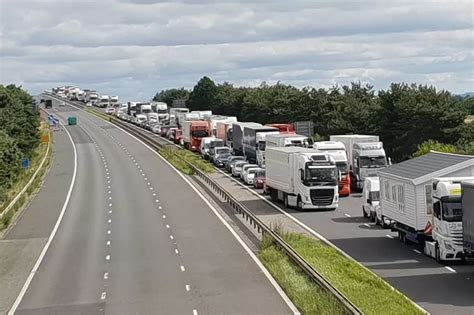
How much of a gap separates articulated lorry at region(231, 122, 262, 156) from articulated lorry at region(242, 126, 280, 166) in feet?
5.59

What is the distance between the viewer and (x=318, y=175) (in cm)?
4488

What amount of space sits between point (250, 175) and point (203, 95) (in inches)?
4044

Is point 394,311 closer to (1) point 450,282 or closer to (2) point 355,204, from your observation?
(1) point 450,282

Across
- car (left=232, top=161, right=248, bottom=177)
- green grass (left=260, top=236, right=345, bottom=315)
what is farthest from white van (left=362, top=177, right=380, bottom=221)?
car (left=232, top=161, right=248, bottom=177)

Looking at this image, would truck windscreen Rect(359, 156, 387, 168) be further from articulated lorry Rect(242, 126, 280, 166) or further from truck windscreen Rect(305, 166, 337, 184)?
articulated lorry Rect(242, 126, 280, 166)

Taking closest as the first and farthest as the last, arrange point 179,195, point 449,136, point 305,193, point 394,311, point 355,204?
point 394,311 → point 305,193 → point 355,204 → point 179,195 → point 449,136

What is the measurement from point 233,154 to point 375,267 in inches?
1991

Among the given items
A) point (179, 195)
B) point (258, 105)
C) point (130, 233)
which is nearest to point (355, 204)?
point (179, 195)

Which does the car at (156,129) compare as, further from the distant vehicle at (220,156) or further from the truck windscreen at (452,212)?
the truck windscreen at (452,212)

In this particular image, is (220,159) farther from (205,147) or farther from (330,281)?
(330,281)

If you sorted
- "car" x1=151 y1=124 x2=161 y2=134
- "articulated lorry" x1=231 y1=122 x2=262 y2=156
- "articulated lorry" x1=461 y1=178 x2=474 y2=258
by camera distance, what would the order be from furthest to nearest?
"car" x1=151 y1=124 x2=161 y2=134 < "articulated lorry" x1=231 y1=122 x2=262 y2=156 < "articulated lorry" x1=461 y1=178 x2=474 y2=258

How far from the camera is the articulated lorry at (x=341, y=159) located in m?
51.9

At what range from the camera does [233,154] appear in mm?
78250

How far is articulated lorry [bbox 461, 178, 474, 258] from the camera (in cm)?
2538
